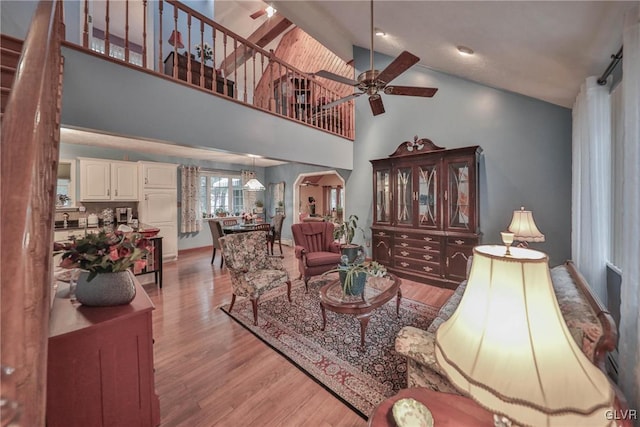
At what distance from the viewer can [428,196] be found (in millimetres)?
4094

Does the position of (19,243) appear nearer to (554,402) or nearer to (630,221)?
(554,402)

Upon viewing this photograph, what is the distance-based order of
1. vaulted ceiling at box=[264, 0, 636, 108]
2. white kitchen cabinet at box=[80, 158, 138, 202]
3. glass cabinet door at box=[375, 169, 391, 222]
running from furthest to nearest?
1. white kitchen cabinet at box=[80, 158, 138, 202]
2. glass cabinet door at box=[375, 169, 391, 222]
3. vaulted ceiling at box=[264, 0, 636, 108]

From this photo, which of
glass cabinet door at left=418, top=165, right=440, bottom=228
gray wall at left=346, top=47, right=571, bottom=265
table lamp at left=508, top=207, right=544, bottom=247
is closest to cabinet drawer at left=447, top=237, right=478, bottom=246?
glass cabinet door at left=418, top=165, right=440, bottom=228

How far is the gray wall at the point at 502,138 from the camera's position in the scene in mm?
3348

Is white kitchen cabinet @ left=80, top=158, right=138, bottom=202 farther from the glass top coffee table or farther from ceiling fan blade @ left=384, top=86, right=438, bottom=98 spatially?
ceiling fan blade @ left=384, top=86, right=438, bottom=98

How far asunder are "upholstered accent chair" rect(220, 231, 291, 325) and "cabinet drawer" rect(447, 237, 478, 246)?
2529 millimetres

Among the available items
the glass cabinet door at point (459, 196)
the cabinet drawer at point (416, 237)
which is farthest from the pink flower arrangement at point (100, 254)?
the glass cabinet door at point (459, 196)

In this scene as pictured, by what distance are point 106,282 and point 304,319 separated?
200cm

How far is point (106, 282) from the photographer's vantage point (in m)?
1.39

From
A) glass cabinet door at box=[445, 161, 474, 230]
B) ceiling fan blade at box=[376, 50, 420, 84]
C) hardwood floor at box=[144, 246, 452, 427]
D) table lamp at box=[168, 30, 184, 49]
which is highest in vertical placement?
table lamp at box=[168, 30, 184, 49]

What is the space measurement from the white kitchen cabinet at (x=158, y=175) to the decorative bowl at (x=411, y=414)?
602 centimetres

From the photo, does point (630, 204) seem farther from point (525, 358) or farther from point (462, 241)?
point (462, 241)

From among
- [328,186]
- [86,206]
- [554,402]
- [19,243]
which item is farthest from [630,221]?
[328,186]

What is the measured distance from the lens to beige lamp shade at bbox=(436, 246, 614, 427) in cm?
60
